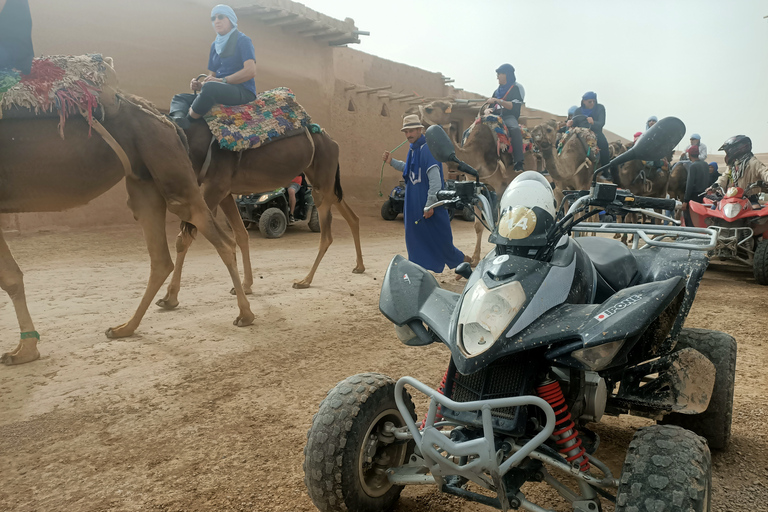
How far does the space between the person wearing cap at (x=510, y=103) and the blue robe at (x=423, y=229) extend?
9.48 feet

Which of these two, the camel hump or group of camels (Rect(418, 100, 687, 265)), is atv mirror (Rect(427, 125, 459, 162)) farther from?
group of camels (Rect(418, 100, 687, 265))

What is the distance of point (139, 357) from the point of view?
4.14 m

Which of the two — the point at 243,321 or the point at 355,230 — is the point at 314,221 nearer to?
the point at 355,230

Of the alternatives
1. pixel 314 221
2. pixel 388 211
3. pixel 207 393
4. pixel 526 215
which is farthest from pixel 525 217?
pixel 388 211

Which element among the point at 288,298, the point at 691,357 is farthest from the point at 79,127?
the point at 691,357

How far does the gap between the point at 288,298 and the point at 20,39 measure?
339 centimetres

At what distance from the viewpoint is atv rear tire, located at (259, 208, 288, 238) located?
1143cm

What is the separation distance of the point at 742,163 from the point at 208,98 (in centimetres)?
744

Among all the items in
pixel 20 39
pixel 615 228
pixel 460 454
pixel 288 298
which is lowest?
→ pixel 288 298

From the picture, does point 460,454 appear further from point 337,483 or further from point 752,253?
point 752,253

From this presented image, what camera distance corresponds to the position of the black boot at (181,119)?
17.7ft

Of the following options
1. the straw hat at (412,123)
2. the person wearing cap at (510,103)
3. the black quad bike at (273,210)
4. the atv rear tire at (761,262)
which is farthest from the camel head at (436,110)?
the atv rear tire at (761,262)

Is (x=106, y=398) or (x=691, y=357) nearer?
(x=691, y=357)

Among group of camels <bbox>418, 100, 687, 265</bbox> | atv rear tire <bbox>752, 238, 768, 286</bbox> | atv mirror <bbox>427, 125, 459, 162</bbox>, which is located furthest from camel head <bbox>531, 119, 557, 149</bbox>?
A: atv mirror <bbox>427, 125, 459, 162</bbox>
